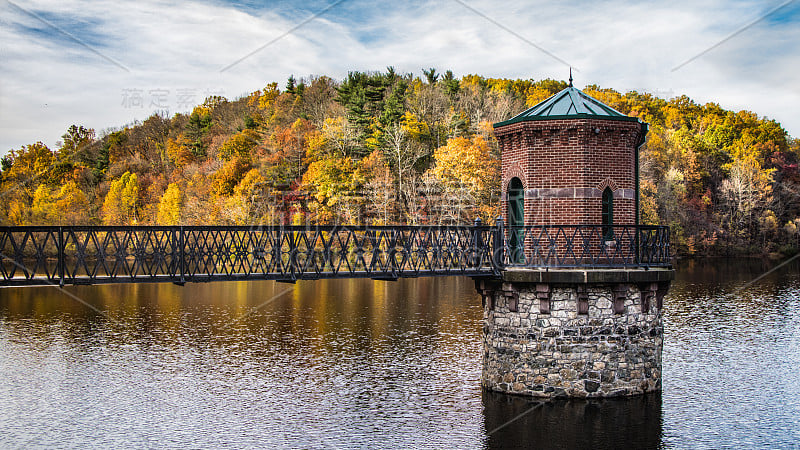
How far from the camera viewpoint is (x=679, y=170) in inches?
2485

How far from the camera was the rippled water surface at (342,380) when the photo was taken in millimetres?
16094

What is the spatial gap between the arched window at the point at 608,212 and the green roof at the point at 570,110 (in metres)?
2.01

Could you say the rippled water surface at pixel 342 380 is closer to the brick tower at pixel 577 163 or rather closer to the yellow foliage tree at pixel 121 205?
the brick tower at pixel 577 163

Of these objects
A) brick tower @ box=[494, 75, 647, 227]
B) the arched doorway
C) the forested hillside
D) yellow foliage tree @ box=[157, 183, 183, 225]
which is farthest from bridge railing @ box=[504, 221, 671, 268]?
yellow foliage tree @ box=[157, 183, 183, 225]

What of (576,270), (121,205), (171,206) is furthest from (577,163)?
(121,205)

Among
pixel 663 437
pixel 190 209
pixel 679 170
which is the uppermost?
pixel 679 170

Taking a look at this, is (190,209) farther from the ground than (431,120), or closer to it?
closer to it

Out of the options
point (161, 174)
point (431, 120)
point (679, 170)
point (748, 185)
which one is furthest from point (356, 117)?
point (748, 185)

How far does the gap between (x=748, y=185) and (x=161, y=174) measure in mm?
54667

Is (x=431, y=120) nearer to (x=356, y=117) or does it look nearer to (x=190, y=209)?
→ (x=356, y=117)

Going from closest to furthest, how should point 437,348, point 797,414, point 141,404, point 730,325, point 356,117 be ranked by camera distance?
1. point 797,414
2. point 141,404
3. point 437,348
4. point 730,325
5. point 356,117

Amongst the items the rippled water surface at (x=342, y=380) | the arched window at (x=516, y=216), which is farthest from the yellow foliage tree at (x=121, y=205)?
the arched window at (x=516, y=216)

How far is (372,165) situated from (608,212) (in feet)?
104

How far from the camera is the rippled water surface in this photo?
634 inches
